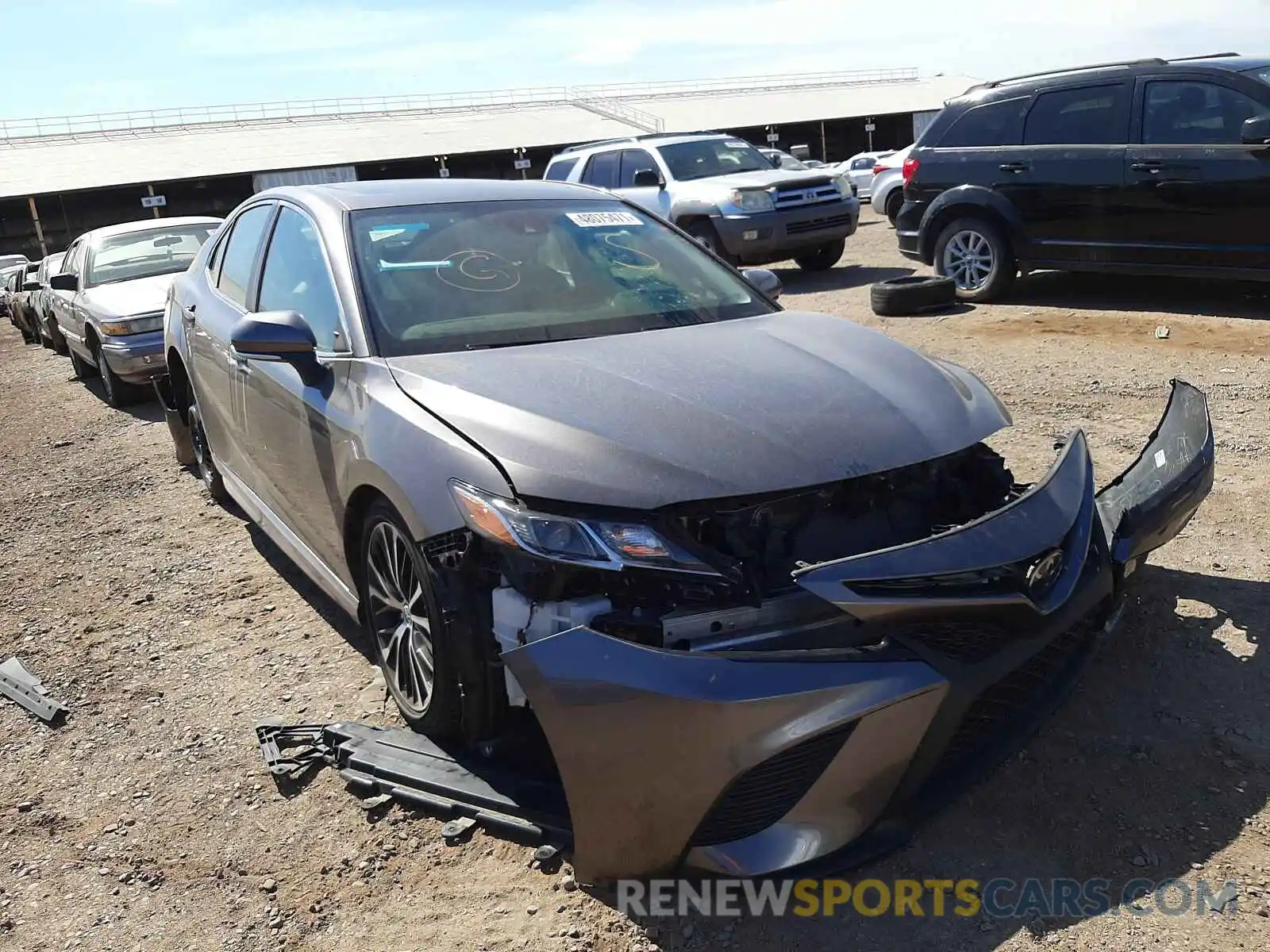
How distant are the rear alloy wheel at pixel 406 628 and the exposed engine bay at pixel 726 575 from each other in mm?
249

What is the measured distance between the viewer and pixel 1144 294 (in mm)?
9344

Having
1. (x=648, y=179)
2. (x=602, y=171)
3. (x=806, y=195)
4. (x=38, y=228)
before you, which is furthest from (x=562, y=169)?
(x=38, y=228)

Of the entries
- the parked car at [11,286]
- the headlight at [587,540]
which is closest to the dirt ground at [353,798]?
the headlight at [587,540]

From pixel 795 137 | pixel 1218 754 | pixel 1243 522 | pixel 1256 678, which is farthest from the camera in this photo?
pixel 795 137

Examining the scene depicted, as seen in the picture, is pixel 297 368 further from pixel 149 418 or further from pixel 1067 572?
pixel 149 418

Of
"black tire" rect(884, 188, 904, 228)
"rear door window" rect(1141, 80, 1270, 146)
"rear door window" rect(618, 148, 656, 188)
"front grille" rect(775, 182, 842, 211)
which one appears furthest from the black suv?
"rear door window" rect(618, 148, 656, 188)

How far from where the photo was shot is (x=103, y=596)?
5.00 m

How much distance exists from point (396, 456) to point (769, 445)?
1032 millimetres

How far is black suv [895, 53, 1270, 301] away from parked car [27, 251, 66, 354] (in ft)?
33.4

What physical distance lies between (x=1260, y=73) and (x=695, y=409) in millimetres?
7214

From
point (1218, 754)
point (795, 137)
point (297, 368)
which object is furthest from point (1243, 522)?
point (795, 137)

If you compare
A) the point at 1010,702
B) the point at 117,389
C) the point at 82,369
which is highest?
the point at 1010,702

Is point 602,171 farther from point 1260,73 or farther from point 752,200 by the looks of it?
point 1260,73

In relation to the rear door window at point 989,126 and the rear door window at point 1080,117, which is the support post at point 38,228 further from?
the rear door window at point 1080,117
